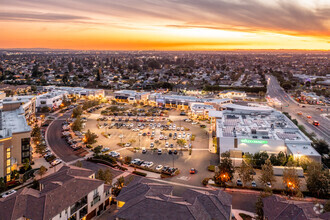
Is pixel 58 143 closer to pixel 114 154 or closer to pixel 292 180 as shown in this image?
pixel 114 154

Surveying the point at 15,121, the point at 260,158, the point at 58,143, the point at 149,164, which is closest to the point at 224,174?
the point at 260,158

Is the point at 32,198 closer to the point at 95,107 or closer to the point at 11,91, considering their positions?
the point at 95,107

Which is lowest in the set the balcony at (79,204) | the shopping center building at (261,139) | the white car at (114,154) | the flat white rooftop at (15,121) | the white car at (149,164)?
the white car at (149,164)

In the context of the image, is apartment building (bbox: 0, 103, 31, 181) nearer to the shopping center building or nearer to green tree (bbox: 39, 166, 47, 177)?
→ green tree (bbox: 39, 166, 47, 177)

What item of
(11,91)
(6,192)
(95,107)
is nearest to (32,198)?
(6,192)

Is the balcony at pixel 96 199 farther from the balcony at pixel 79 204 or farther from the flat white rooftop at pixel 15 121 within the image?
the flat white rooftop at pixel 15 121

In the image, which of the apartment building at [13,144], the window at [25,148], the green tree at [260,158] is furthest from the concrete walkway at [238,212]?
the window at [25,148]
